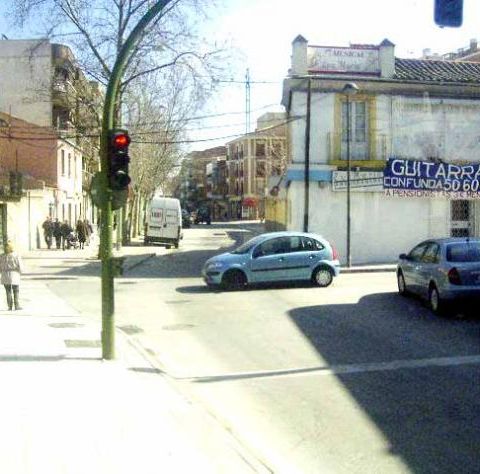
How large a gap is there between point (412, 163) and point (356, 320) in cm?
1428

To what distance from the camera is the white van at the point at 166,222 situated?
4081 cm

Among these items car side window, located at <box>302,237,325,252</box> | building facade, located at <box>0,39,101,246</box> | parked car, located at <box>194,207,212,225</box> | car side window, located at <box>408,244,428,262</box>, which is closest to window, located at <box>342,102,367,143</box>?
car side window, located at <box>302,237,325,252</box>

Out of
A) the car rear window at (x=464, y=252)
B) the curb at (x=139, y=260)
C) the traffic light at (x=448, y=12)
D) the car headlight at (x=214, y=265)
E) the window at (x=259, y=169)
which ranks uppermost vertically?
the window at (x=259, y=169)

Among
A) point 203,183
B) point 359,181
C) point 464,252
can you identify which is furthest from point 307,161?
point 203,183

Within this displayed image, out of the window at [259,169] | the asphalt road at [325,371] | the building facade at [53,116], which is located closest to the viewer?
the asphalt road at [325,371]

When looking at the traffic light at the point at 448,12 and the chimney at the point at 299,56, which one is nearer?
the traffic light at the point at 448,12

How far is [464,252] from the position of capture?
44.8 feet

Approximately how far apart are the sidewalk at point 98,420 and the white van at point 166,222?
97.2 ft

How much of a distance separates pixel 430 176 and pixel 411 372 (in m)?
18.5

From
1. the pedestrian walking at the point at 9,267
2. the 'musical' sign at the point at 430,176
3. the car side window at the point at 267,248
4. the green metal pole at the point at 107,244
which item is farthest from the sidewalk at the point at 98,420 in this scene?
the 'musical' sign at the point at 430,176

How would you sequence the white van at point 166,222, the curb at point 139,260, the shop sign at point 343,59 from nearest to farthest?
the shop sign at point 343,59
the curb at point 139,260
the white van at point 166,222

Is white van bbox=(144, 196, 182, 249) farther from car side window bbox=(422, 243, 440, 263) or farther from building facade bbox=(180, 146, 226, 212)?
building facade bbox=(180, 146, 226, 212)

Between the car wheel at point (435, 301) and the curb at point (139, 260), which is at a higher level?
the car wheel at point (435, 301)

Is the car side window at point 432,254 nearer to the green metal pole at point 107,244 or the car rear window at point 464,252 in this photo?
the car rear window at point 464,252
